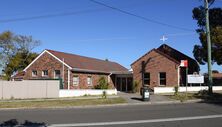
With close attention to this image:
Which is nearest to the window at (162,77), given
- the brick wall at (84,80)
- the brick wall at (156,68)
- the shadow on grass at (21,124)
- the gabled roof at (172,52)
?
the brick wall at (156,68)

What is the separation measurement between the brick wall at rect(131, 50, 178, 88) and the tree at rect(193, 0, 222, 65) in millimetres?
3935

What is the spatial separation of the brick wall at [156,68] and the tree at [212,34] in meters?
3.93

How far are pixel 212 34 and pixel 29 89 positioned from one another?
759 inches

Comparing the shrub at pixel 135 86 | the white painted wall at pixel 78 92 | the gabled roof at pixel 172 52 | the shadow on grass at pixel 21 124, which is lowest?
the shadow on grass at pixel 21 124

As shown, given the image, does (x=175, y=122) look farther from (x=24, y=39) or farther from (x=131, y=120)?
(x=24, y=39)

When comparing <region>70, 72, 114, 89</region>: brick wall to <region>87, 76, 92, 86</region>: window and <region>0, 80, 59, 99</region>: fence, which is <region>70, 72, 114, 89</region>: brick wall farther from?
<region>0, 80, 59, 99</region>: fence

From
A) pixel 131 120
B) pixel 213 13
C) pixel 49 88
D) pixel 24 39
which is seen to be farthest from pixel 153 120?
pixel 24 39

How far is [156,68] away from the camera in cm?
4450

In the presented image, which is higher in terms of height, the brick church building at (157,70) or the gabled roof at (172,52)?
the gabled roof at (172,52)

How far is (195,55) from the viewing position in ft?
151

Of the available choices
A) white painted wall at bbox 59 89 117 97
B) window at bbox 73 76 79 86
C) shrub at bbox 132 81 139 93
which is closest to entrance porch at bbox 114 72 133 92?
shrub at bbox 132 81 139 93

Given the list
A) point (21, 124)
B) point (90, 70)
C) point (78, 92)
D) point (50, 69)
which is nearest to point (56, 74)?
point (50, 69)

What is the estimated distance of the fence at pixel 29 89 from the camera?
120 feet

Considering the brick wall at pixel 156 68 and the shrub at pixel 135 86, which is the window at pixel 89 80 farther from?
Answer: the shrub at pixel 135 86
